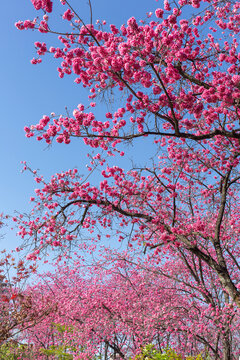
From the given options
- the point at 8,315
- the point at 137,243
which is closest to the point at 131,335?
the point at 137,243

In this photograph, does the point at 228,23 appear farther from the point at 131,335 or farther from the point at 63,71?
the point at 131,335

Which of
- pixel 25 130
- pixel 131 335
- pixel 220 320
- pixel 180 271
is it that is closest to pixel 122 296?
pixel 131 335

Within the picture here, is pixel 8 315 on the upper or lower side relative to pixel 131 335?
lower

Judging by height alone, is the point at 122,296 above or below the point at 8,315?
above

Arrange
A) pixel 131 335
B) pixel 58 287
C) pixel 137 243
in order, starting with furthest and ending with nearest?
pixel 58 287
pixel 131 335
pixel 137 243

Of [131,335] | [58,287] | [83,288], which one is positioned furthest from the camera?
[58,287]

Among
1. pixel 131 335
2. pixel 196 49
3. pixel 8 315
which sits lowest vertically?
pixel 8 315

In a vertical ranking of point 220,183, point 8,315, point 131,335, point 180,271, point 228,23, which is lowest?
point 8,315

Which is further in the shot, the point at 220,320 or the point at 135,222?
the point at 220,320

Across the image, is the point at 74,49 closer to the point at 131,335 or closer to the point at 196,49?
the point at 196,49

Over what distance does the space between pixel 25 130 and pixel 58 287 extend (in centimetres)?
1591

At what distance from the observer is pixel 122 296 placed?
14.4 metres

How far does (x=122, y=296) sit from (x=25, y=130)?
10126mm

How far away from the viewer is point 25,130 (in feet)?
23.3
